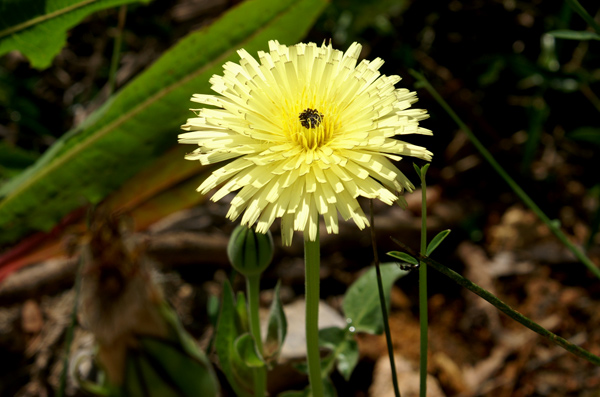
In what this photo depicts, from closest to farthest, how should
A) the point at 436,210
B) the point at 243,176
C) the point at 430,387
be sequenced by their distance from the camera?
the point at 243,176 < the point at 430,387 < the point at 436,210

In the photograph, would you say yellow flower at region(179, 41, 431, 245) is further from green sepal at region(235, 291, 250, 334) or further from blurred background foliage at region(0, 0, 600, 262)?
blurred background foliage at region(0, 0, 600, 262)

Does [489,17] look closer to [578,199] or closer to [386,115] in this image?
[578,199]

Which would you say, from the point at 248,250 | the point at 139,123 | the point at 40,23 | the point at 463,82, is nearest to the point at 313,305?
the point at 248,250

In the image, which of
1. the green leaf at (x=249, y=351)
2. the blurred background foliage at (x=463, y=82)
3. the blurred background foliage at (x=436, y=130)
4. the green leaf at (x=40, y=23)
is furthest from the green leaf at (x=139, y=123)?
the green leaf at (x=249, y=351)

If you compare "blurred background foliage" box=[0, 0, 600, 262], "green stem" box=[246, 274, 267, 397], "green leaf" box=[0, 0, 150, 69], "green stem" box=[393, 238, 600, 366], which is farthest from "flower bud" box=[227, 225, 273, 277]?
"blurred background foliage" box=[0, 0, 600, 262]

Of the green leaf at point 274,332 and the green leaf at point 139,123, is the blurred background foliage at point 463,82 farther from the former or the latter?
the green leaf at point 274,332

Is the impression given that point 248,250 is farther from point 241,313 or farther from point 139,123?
point 139,123

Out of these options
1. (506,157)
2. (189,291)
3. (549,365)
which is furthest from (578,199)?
(189,291)
